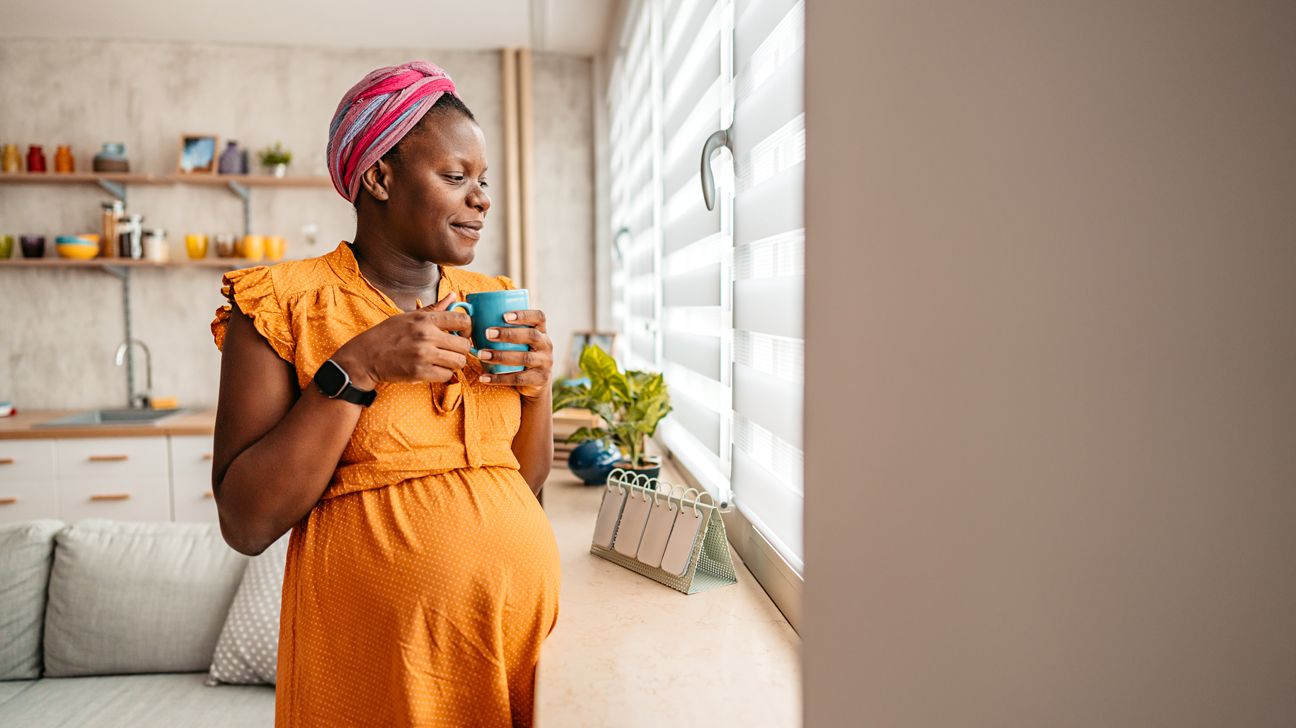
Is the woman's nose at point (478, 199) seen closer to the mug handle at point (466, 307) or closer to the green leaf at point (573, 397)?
the mug handle at point (466, 307)

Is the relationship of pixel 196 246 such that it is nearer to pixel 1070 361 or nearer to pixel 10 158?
pixel 10 158

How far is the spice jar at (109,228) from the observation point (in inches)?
158

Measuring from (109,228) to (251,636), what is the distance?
2.97 meters

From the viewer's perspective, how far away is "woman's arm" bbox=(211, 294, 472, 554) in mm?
903

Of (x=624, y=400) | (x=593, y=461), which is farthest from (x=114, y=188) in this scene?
(x=624, y=400)

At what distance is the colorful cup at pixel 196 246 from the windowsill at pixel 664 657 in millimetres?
3505

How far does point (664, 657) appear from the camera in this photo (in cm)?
103

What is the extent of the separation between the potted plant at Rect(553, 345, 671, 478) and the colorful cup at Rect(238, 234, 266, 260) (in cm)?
293

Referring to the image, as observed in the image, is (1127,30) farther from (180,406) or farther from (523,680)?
(180,406)

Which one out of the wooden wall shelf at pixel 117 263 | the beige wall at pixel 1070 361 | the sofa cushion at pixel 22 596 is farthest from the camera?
the wooden wall shelf at pixel 117 263

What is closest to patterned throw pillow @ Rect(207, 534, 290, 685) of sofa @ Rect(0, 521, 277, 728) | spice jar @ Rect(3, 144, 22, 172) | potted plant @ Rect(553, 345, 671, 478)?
sofa @ Rect(0, 521, 277, 728)

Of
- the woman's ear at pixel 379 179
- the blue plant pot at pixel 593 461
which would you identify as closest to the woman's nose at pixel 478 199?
the woman's ear at pixel 379 179

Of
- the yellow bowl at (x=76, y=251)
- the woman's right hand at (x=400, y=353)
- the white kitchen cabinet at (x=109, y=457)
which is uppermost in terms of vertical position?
the yellow bowl at (x=76, y=251)

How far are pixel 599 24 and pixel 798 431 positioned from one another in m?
3.33
